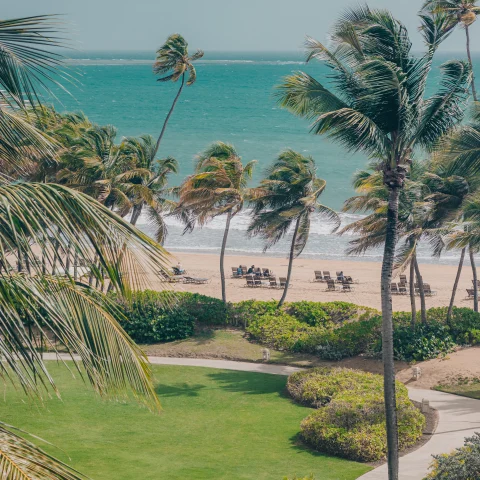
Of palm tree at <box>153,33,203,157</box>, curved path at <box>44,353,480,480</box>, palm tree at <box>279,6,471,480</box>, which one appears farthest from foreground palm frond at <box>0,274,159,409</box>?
palm tree at <box>153,33,203,157</box>

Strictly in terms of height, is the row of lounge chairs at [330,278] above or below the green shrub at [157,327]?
below

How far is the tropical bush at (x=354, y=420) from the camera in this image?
1678 cm

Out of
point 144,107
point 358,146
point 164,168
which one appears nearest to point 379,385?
point 358,146

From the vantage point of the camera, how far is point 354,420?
1750 centimetres

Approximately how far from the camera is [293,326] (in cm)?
2662

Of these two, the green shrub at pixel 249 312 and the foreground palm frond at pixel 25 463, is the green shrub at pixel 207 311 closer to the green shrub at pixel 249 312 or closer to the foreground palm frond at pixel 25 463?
the green shrub at pixel 249 312

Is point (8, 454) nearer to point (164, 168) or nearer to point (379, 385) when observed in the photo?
point (379, 385)

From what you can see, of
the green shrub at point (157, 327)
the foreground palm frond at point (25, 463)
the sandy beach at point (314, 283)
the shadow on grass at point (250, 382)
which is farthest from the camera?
the sandy beach at point (314, 283)

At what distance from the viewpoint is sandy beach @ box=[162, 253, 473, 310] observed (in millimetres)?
35844

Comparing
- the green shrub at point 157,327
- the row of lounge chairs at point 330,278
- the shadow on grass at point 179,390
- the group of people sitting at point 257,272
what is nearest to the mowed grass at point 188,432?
the shadow on grass at point 179,390

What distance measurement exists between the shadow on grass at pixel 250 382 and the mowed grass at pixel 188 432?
3 centimetres

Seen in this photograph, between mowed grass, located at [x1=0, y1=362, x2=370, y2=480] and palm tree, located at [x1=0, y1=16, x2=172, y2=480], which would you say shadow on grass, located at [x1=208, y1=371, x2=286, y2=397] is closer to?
mowed grass, located at [x1=0, y1=362, x2=370, y2=480]

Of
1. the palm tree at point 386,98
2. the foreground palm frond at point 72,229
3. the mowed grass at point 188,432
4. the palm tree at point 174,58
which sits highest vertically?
the palm tree at point 174,58

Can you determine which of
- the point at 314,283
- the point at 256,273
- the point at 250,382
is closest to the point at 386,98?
the point at 250,382
